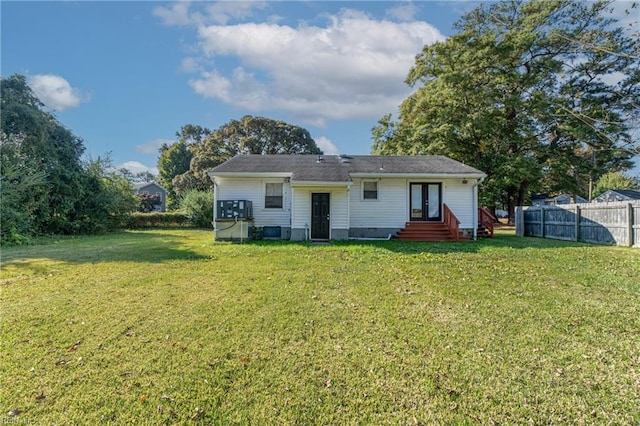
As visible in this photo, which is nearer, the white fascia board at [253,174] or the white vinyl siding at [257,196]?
the white fascia board at [253,174]

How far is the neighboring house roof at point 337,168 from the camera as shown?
12250 mm

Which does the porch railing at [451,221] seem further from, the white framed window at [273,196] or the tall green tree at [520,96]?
the tall green tree at [520,96]

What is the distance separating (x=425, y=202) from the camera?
1330cm

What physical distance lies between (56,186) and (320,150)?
2649 centimetres

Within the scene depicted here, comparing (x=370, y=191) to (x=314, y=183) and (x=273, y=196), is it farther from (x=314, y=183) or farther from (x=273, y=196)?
(x=273, y=196)

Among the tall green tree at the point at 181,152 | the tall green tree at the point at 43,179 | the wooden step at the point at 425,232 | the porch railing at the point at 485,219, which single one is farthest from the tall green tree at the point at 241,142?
the wooden step at the point at 425,232

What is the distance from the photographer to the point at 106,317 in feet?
13.5

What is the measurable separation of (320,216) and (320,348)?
908 cm

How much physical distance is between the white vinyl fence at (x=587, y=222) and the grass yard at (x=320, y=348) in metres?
6.01

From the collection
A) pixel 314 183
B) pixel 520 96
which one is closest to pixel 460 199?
pixel 314 183

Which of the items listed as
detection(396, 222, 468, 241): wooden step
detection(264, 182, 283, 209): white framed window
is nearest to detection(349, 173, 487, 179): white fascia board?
detection(396, 222, 468, 241): wooden step

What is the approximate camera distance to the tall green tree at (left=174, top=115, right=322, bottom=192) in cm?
3341

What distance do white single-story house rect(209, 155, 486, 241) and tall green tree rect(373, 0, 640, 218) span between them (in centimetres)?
916

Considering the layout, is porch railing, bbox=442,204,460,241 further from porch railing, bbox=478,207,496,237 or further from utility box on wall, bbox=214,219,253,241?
utility box on wall, bbox=214,219,253,241
